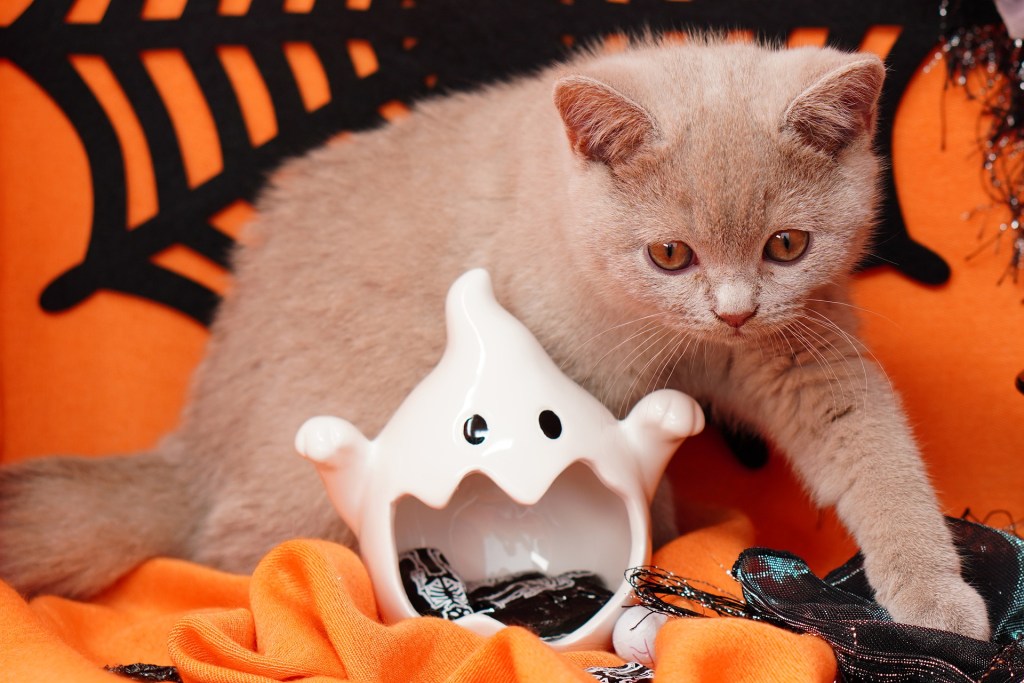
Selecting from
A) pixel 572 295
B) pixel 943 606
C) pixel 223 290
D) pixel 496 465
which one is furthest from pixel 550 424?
pixel 223 290

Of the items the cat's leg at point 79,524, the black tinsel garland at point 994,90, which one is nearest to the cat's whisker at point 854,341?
the black tinsel garland at point 994,90

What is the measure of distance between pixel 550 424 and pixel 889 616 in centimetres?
44

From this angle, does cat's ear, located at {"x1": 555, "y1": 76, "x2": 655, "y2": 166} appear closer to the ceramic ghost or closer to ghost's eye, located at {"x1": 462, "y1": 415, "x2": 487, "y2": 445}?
the ceramic ghost

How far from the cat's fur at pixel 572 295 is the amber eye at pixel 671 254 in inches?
0.4

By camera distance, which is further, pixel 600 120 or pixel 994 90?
pixel 994 90

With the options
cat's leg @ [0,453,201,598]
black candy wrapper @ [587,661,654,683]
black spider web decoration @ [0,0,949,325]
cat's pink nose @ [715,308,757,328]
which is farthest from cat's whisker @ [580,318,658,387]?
cat's leg @ [0,453,201,598]

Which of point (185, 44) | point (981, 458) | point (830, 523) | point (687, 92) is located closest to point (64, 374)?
point (185, 44)

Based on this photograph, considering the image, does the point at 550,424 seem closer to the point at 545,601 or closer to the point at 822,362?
the point at 545,601

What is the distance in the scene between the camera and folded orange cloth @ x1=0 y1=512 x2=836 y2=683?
0.99 metres

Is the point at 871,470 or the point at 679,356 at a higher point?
the point at 679,356

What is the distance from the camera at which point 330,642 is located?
1.11 metres

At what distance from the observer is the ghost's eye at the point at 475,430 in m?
1.19

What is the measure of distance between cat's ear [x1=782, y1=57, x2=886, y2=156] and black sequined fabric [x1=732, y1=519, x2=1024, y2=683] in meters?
0.49

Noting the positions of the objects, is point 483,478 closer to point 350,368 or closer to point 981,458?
point 350,368
